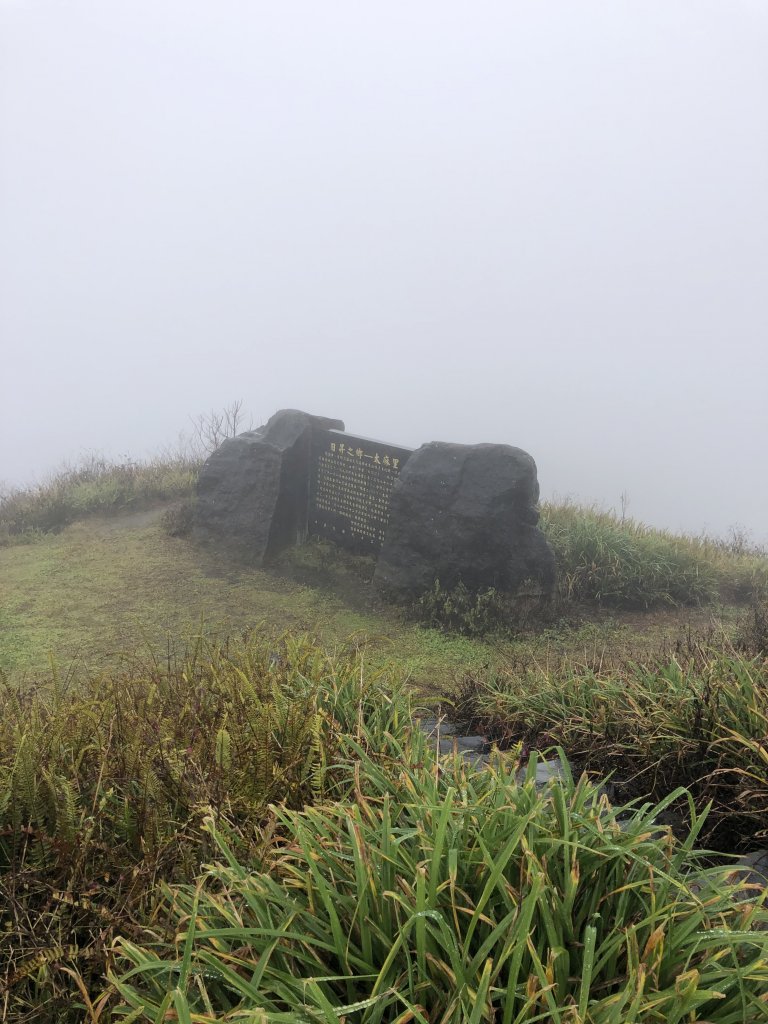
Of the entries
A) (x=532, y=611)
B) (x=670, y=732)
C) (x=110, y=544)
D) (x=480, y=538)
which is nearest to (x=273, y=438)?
(x=110, y=544)

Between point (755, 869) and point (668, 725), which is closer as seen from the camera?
point (755, 869)

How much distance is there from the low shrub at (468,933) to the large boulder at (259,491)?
251 inches

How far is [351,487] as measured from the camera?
8109mm

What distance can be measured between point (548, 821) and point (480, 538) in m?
5.11

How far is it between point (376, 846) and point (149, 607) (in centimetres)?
550

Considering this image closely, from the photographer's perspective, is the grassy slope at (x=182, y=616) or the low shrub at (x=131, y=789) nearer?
the low shrub at (x=131, y=789)

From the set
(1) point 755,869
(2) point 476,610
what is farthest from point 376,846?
(2) point 476,610

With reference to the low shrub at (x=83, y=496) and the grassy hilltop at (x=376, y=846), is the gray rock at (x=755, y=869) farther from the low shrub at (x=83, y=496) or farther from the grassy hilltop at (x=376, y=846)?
the low shrub at (x=83, y=496)

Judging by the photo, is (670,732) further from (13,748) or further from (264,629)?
(264,629)

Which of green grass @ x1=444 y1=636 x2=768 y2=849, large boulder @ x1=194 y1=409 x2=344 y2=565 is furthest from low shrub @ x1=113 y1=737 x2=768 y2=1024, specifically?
large boulder @ x1=194 y1=409 x2=344 y2=565

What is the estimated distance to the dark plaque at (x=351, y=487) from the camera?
7.82 m

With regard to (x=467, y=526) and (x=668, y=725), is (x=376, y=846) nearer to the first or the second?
(x=668, y=725)

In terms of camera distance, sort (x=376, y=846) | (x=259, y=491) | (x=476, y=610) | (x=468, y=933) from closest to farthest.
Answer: (x=468, y=933), (x=376, y=846), (x=476, y=610), (x=259, y=491)

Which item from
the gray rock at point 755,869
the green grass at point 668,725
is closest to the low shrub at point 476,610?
the green grass at point 668,725
